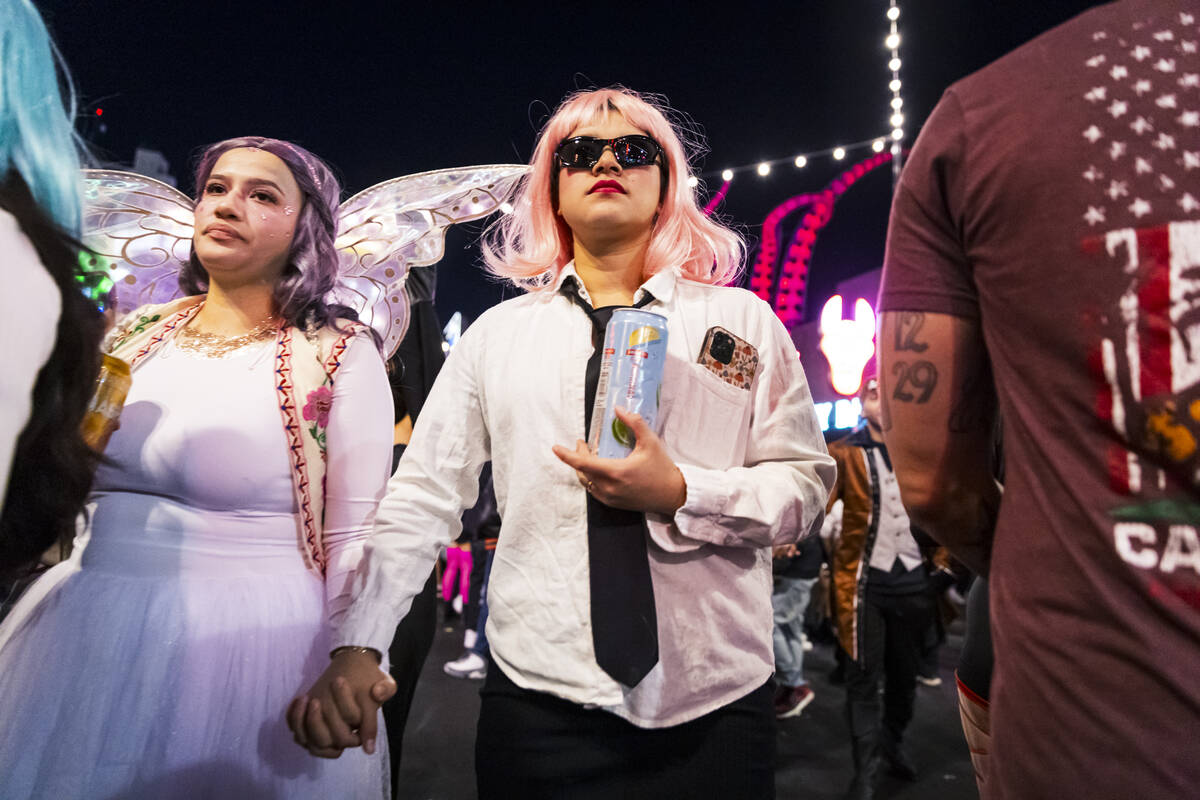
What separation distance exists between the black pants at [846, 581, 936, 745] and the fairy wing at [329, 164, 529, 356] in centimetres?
297

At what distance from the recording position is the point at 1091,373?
0.72m

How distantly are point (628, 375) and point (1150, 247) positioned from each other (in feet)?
2.52

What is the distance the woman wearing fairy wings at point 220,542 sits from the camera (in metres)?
1.25

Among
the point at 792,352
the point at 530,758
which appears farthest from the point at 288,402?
the point at 792,352

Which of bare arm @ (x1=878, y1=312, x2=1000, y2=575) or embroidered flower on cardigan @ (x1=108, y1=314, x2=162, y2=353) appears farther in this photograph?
embroidered flower on cardigan @ (x1=108, y1=314, x2=162, y2=353)

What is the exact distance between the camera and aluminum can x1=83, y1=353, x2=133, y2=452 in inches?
52.6

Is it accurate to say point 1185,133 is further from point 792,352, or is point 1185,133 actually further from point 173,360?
point 173,360

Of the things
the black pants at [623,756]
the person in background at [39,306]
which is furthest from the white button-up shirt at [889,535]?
the person in background at [39,306]

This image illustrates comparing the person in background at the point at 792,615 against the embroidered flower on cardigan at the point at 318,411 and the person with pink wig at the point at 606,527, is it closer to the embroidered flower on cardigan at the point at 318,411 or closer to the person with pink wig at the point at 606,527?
the person with pink wig at the point at 606,527

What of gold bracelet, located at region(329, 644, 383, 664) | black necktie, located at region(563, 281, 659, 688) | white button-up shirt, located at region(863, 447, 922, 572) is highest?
black necktie, located at region(563, 281, 659, 688)

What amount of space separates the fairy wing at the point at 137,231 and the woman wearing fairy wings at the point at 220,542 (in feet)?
1.19

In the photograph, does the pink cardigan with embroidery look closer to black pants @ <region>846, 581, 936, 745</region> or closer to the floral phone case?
the floral phone case

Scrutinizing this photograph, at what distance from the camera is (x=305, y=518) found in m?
1.51

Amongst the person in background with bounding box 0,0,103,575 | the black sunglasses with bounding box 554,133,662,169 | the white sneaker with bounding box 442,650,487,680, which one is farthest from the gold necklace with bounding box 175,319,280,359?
the white sneaker with bounding box 442,650,487,680
